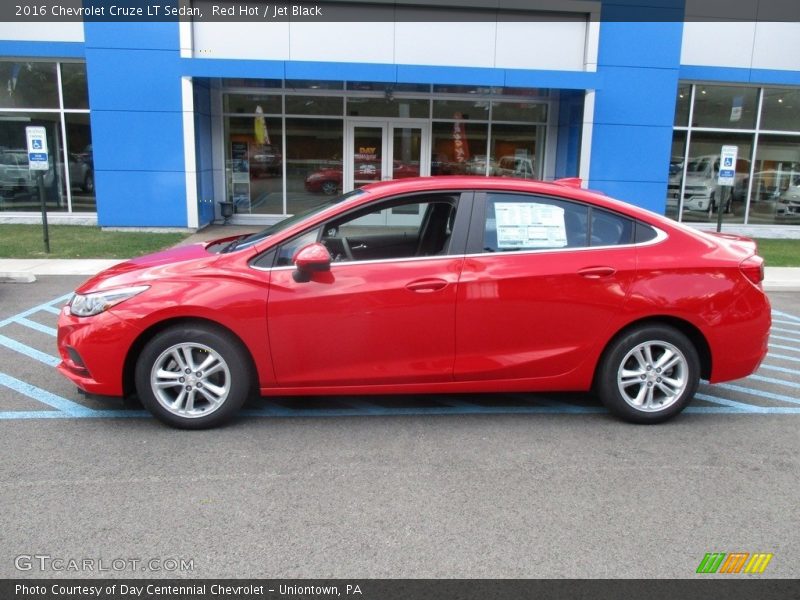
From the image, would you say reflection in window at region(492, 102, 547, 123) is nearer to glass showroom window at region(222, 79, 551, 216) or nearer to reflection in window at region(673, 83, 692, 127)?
glass showroom window at region(222, 79, 551, 216)

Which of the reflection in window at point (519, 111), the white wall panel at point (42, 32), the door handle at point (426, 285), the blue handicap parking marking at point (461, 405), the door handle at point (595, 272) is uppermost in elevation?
the white wall panel at point (42, 32)

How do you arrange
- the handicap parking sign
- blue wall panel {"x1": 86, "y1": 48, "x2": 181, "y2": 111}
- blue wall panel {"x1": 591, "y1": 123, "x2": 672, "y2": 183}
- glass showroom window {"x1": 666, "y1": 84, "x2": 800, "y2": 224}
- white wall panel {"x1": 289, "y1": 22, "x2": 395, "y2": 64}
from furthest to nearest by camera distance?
glass showroom window {"x1": 666, "y1": 84, "x2": 800, "y2": 224}, blue wall panel {"x1": 591, "y1": 123, "x2": 672, "y2": 183}, white wall panel {"x1": 289, "y1": 22, "x2": 395, "y2": 64}, blue wall panel {"x1": 86, "y1": 48, "x2": 181, "y2": 111}, the handicap parking sign

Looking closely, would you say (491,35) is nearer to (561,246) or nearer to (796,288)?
(796,288)

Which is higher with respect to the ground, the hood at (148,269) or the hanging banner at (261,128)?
the hanging banner at (261,128)

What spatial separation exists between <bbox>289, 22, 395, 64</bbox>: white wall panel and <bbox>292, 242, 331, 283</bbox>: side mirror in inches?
442

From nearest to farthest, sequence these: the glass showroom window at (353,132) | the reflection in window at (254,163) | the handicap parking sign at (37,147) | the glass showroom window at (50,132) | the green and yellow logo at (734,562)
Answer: the green and yellow logo at (734,562), the handicap parking sign at (37,147), the glass showroom window at (50,132), the glass showroom window at (353,132), the reflection in window at (254,163)

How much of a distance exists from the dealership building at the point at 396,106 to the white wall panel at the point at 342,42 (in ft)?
0.10

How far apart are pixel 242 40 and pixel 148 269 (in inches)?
440

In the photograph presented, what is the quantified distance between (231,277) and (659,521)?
293 centimetres

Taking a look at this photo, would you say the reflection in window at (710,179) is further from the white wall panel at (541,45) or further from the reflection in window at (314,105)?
the reflection in window at (314,105)

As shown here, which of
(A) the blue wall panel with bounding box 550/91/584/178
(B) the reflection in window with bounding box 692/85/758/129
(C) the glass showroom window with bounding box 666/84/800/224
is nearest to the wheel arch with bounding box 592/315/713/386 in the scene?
(A) the blue wall panel with bounding box 550/91/584/178

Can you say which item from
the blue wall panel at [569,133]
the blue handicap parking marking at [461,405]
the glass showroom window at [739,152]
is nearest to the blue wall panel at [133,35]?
the blue wall panel at [569,133]

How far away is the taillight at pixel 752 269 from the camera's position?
4645 mm

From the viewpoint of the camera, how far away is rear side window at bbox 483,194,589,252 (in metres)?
4.56
